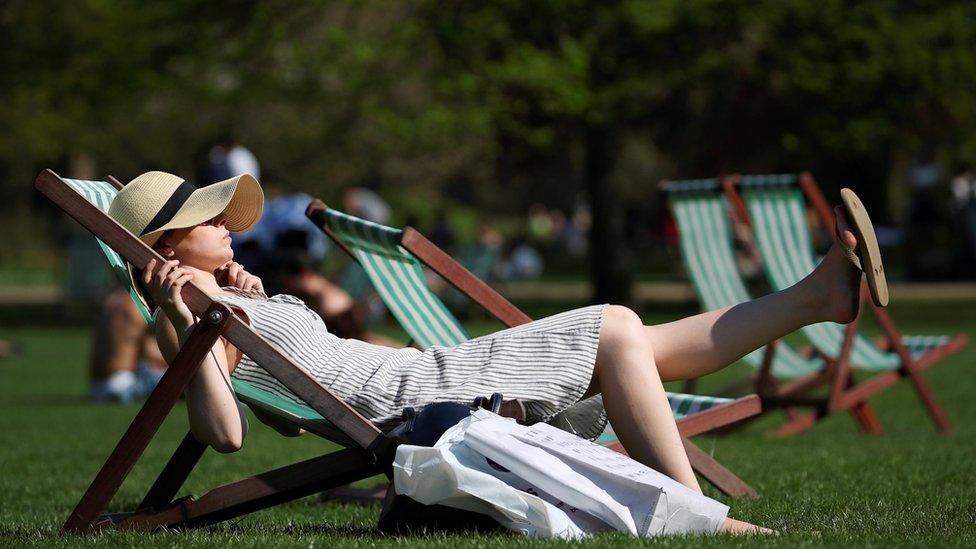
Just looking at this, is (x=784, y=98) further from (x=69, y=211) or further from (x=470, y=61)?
(x=69, y=211)

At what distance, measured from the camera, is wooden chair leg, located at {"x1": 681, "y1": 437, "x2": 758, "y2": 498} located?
4262mm

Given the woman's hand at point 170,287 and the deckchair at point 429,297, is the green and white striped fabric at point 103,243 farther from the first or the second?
the deckchair at point 429,297

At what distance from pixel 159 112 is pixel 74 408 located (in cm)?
1908

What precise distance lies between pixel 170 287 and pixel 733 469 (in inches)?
104

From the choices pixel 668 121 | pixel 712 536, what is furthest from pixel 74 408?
pixel 668 121

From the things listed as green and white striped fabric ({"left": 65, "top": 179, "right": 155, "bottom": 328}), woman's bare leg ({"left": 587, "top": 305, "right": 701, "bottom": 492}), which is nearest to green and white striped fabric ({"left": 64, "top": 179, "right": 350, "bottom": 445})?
green and white striped fabric ({"left": 65, "top": 179, "right": 155, "bottom": 328})

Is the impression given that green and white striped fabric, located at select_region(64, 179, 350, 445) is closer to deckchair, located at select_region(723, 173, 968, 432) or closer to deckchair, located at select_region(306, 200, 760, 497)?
deckchair, located at select_region(306, 200, 760, 497)

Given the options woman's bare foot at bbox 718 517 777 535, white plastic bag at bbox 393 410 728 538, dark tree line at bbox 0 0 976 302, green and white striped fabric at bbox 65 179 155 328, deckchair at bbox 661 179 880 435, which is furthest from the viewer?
dark tree line at bbox 0 0 976 302

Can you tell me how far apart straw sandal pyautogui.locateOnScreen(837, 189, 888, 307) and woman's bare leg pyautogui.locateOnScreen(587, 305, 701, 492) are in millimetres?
584

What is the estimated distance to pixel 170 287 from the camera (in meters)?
3.46

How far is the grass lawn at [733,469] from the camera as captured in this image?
3.43 meters

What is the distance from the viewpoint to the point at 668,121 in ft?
79.3

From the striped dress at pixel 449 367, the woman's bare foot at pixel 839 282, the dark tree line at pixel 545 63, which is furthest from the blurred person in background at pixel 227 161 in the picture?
the woman's bare foot at pixel 839 282

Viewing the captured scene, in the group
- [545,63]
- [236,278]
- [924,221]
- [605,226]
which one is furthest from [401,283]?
[924,221]
